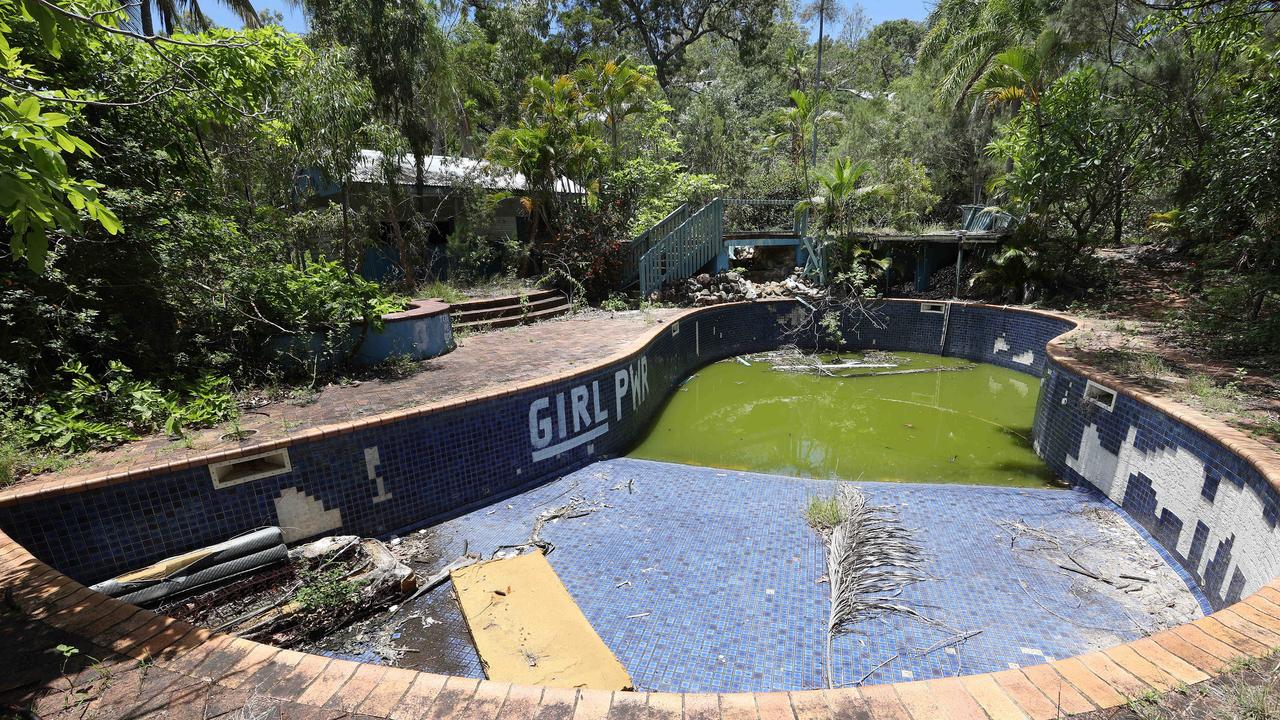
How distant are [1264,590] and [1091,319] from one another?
7.59m

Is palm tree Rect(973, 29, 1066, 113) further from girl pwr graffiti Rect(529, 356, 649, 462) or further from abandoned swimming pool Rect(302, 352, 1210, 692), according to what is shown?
girl pwr graffiti Rect(529, 356, 649, 462)

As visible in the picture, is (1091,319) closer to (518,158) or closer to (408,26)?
(518,158)

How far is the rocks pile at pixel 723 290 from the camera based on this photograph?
11.2 meters

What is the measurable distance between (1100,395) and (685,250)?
7710 millimetres

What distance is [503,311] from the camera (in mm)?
9375

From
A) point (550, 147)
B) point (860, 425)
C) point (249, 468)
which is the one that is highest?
point (550, 147)

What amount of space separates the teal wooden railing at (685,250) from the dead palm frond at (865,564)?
7452 millimetres

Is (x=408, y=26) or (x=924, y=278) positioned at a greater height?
(x=408, y=26)

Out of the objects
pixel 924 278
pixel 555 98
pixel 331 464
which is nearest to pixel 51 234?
pixel 331 464

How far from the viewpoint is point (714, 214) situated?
11.9 m

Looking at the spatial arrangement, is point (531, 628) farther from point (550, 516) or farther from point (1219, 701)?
point (1219, 701)

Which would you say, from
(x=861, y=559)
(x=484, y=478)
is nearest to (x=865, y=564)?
(x=861, y=559)

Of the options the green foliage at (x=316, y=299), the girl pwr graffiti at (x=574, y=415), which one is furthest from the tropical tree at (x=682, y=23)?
the girl pwr graffiti at (x=574, y=415)

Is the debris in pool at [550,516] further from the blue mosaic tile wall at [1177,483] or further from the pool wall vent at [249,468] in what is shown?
the blue mosaic tile wall at [1177,483]
